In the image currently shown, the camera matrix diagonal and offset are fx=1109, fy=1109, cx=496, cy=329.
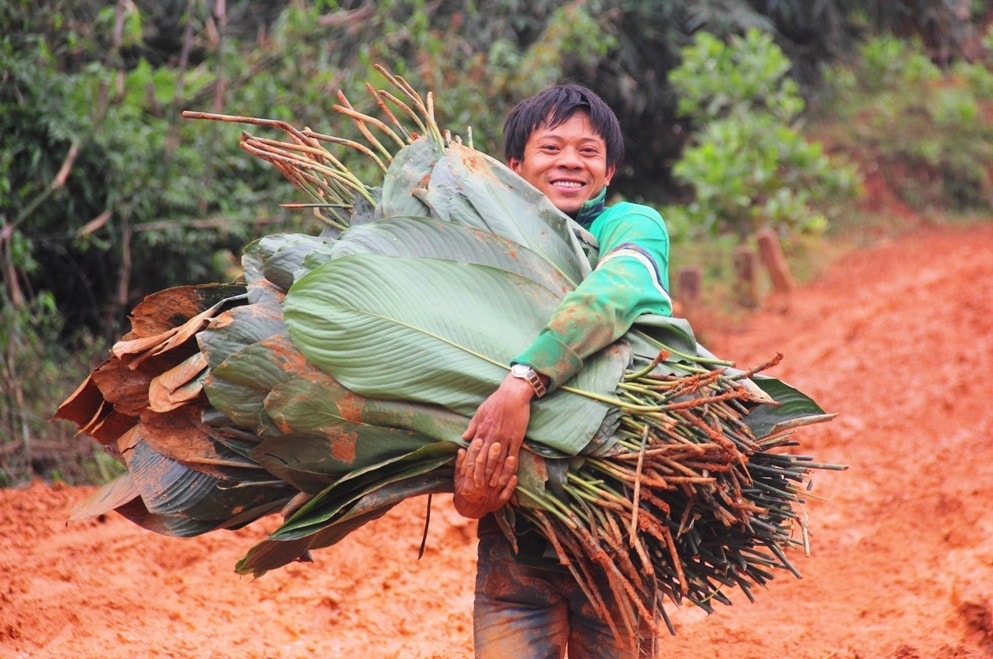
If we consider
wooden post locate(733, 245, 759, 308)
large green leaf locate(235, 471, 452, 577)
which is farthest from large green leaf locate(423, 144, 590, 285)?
wooden post locate(733, 245, 759, 308)

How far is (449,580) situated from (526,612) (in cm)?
177

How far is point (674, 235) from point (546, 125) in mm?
6533

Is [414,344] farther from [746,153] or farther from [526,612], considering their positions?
[746,153]

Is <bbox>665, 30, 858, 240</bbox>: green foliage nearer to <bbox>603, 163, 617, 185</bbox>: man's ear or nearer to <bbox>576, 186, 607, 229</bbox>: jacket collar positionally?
<bbox>603, 163, 617, 185</bbox>: man's ear

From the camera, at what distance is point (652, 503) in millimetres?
2367

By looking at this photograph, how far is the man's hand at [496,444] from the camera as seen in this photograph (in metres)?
2.28

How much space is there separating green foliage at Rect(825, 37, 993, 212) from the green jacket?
10280 millimetres

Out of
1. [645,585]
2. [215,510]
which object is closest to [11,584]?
[215,510]

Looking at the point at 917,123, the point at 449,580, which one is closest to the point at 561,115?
the point at 449,580

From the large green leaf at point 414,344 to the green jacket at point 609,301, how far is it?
0.22 feet

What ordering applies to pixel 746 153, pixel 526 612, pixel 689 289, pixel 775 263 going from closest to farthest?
pixel 526 612, pixel 689 289, pixel 775 263, pixel 746 153

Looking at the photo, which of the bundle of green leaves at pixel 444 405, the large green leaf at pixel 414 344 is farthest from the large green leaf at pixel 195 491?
the large green leaf at pixel 414 344

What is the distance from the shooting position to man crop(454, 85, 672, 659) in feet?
7.53

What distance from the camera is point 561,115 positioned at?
2.78m
